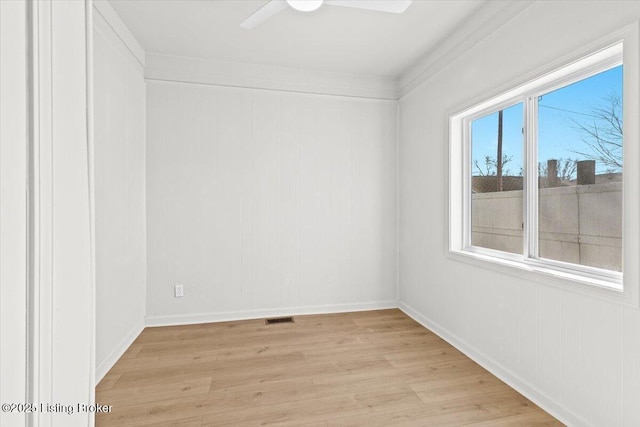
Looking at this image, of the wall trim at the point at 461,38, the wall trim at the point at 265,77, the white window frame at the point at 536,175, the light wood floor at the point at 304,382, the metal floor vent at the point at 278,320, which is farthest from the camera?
the metal floor vent at the point at 278,320

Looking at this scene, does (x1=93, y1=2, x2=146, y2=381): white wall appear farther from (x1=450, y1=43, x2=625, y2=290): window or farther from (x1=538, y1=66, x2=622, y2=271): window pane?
(x1=538, y1=66, x2=622, y2=271): window pane

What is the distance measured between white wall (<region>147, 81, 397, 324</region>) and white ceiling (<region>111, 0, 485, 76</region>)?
0.38 meters

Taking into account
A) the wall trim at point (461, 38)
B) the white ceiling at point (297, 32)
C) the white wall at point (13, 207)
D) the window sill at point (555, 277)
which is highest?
the white ceiling at point (297, 32)

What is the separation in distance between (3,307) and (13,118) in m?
0.18

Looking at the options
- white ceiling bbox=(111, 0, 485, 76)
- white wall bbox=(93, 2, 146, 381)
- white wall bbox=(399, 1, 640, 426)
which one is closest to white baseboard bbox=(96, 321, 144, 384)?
white wall bbox=(93, 2, 146, 381)

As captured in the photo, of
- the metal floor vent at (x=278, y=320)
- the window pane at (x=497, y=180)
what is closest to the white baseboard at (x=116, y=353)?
the metal floor vent at (x=278, y=320)

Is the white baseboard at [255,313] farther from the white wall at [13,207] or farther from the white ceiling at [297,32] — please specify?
the white wall at [13,207]

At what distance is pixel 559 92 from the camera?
6.62 ft

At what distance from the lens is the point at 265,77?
3412 mm

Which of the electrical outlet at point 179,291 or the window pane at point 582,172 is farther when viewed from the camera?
the electrical outlet at point 179,291

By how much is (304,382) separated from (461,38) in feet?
9.54

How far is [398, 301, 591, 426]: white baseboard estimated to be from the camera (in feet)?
5.82

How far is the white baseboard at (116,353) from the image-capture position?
224 cm

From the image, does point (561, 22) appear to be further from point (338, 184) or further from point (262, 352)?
point (262, 352)
